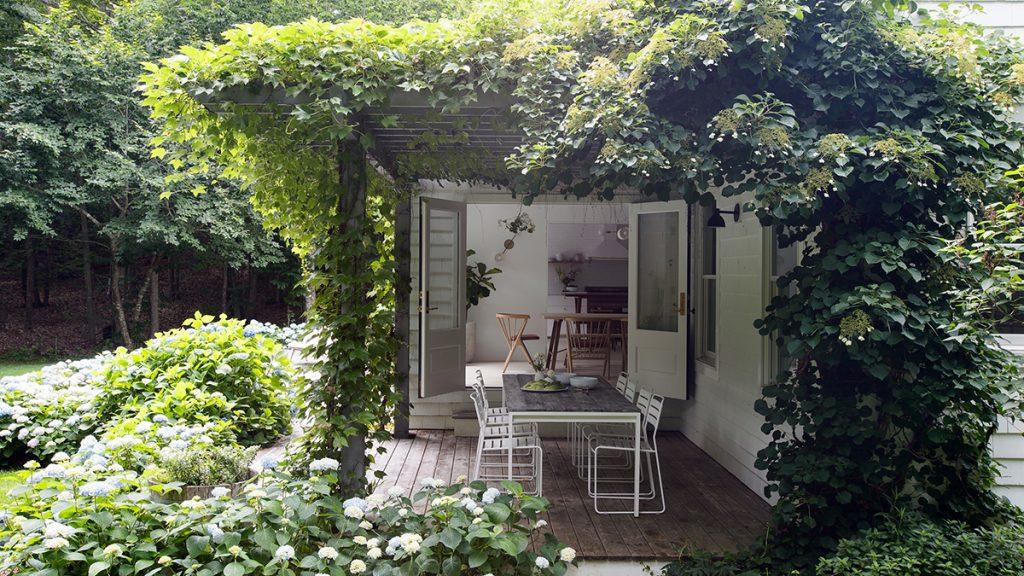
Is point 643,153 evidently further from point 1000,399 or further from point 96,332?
point 96,332

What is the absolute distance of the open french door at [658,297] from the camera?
6.89 metres

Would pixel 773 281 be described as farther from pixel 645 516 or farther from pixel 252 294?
pixel 252 294

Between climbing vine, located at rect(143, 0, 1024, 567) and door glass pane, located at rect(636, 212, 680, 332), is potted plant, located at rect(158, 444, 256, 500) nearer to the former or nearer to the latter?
climbing vine, located at rect(143, 0, 1024, 567)

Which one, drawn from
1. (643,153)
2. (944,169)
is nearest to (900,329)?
(944,169)

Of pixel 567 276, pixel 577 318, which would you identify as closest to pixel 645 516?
pixel 577 318

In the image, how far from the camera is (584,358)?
1057 centimetres

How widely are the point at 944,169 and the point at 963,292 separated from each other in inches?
20.8

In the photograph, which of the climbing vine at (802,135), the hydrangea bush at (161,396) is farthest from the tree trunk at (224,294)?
the climbing vine at (802,135)

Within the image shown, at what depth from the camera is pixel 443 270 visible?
24.2ft

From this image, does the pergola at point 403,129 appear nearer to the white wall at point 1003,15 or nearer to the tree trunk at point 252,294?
the white wall at point 1003,15

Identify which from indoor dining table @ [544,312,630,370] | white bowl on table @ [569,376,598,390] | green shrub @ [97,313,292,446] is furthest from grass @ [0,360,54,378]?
white bowl on table @ [569,376,598,390]

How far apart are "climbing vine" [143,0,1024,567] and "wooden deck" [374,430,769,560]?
2.14 feet

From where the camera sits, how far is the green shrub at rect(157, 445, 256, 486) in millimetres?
4359

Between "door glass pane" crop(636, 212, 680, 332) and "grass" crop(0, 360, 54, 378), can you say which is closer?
"door glass pane" crop(636, 212, 680, 332)
